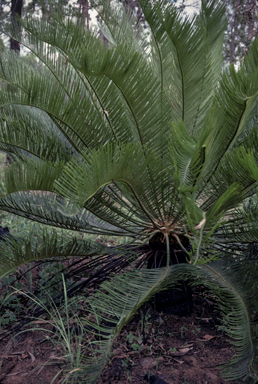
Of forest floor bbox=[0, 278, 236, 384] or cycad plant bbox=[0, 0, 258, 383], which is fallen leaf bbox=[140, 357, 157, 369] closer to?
forest floor bbox=[0, 278, 236, 384]

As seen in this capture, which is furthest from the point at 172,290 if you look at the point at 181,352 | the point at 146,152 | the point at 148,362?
the point at 146,152

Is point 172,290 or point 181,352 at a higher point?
point 172,290

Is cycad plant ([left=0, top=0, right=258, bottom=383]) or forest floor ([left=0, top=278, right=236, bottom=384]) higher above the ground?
cycad plant ([left=0, top=0, right=258, bottom=383])

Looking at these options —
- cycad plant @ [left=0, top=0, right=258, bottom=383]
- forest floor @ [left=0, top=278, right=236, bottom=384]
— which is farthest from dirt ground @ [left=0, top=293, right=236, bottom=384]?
cycad plant @ [left=0, top=0, right=258, bottom=383]

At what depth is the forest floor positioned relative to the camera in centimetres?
179

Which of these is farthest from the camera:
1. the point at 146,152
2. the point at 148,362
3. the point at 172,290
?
the point at 172,290

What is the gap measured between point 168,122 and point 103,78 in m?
0.54

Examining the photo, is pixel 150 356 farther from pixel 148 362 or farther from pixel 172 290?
pixel 172 290

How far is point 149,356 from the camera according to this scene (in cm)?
196

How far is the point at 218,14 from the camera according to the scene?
7.27ft

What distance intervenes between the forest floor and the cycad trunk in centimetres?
7

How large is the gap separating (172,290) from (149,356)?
48 centimetres

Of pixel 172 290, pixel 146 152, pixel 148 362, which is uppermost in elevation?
pixel 146 152

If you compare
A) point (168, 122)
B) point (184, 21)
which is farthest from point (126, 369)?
point (184, 21)
